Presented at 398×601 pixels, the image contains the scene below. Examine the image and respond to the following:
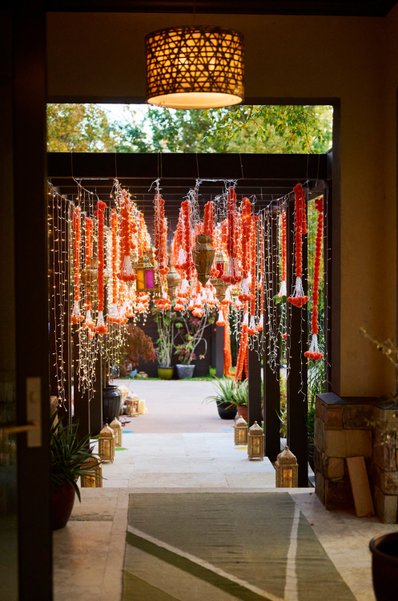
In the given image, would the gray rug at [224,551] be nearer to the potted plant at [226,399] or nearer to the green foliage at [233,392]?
the green foliage at [233,392]

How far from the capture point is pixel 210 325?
64.7 feet

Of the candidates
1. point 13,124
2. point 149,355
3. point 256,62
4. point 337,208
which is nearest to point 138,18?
point 256,62

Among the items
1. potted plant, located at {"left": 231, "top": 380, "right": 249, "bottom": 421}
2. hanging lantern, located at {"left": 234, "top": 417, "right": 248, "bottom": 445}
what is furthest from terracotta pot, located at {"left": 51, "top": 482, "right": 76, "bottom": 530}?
potted plant, located at {"left": 231, "top": 380, "right": 249, "bottom": 421}

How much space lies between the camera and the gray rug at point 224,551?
14.0ft

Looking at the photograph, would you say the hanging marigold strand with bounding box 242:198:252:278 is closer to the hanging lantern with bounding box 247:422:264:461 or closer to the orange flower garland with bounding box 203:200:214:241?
the orange flower garland with bounding box 203:200:214:241

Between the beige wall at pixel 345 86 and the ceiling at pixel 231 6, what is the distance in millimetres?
51

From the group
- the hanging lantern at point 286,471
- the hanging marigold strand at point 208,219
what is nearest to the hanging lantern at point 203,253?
the hanging marigold strand at point 208,219

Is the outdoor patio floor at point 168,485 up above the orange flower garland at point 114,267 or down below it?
below

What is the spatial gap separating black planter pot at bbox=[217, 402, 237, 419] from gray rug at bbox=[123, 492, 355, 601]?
7.44 m

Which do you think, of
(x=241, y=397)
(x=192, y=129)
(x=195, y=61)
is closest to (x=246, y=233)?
(x=195, y=61)

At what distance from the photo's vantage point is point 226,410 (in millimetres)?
13633

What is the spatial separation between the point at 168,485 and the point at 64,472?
3473 millimetres

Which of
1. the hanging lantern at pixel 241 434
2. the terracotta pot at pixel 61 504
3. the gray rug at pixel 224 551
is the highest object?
the terracotta pot at pixel 61 504

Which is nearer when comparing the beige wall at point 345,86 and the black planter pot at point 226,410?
the beige wall at point 345,86
